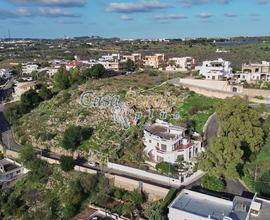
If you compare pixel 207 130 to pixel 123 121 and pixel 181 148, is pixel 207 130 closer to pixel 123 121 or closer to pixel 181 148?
pixel 181 148

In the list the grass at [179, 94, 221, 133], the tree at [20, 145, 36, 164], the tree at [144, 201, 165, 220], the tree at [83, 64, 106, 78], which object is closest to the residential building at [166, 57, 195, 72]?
the tree at [83, 64, 106, 78]

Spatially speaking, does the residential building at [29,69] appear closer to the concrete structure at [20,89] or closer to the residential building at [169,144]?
the concrete structure at [20,89]

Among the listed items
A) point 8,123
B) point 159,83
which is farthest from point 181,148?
point 8,123

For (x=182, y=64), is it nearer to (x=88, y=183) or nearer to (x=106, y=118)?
(x=106, y=118)

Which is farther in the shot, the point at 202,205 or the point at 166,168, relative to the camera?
the point at 166,168

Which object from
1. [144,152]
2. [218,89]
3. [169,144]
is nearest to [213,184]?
[169,144]

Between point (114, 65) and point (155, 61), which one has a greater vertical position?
point (155, 61)
